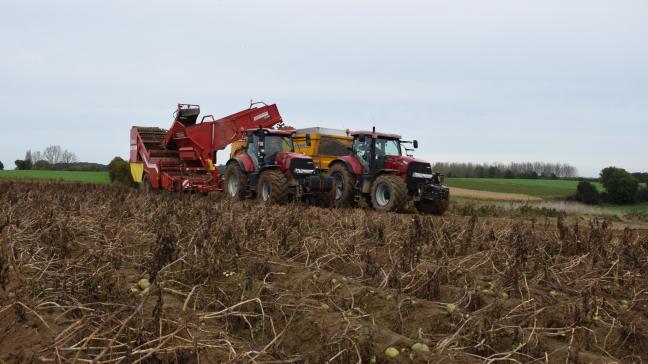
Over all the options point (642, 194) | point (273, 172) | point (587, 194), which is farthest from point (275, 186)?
point (642, 194)

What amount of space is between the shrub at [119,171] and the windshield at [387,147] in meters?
18.7

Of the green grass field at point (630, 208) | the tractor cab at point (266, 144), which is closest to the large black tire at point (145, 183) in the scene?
the tractor cab at point (266, 144)


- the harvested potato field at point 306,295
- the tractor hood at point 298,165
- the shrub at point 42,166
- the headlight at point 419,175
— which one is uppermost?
the shrub at point 42,166

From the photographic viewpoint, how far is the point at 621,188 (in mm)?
24422

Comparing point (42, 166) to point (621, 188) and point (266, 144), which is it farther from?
point (621, 188)

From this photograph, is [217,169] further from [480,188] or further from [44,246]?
[480,188]

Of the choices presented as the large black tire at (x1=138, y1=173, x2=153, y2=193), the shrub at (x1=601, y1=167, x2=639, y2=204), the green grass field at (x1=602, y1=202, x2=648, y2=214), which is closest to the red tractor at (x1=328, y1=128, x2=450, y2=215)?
the large black tire at (x1=138, y1=173, x2=153, y2=193)

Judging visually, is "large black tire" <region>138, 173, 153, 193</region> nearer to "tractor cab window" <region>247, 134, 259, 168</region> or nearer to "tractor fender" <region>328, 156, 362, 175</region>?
"tractor cab window" <region>247, 134, 259, 168</region>

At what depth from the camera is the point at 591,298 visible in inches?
180

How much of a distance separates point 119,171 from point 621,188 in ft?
80.9

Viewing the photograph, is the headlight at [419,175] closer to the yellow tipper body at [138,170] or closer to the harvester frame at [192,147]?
the harvester frame at [192,147]

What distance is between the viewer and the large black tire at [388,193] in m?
12.5

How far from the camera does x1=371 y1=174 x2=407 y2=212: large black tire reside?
41.0 ft

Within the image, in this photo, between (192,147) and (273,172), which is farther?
(192,147)
